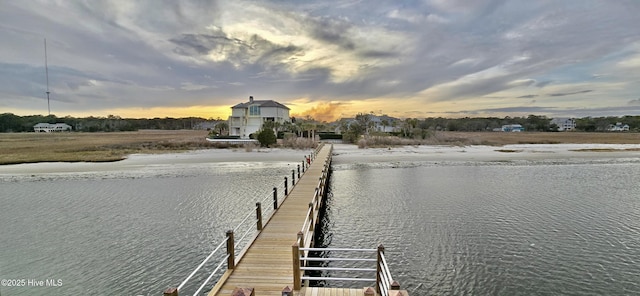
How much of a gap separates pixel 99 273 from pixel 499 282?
11812 mm

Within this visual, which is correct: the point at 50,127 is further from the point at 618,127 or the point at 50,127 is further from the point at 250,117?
the point at 618,127

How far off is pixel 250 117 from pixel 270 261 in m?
54.2

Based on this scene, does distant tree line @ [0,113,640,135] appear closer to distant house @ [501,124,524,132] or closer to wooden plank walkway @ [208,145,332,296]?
distant house @ [501,124,524,132]

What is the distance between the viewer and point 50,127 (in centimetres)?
9925

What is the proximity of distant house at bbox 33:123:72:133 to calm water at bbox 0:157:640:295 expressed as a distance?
94877 millimetres

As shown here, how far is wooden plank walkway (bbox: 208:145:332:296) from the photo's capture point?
6398mm

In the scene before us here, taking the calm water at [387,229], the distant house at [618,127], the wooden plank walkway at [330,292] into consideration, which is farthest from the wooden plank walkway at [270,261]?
the distant house at [618,127]

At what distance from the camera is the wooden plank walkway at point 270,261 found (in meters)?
6.40

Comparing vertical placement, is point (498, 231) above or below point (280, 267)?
below

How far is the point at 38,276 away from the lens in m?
9.27

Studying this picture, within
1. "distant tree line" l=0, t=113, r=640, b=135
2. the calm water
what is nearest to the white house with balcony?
"distant tree line" l=0, t=113, r=640, b=135

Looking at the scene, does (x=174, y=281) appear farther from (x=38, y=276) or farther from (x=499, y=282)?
(x=499, y=282)

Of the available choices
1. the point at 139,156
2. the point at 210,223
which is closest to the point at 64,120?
the point at 139,156

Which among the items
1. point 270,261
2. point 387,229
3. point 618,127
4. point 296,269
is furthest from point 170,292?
point 618,127
